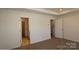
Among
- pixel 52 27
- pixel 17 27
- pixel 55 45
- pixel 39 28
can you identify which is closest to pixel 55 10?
pixel 52 27

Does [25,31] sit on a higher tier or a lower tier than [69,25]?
lower

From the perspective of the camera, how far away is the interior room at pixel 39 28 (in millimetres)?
2141

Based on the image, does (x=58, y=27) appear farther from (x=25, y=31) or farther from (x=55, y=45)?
(x=25, y=31)

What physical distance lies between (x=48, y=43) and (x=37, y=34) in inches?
10.8

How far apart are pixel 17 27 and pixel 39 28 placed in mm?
423

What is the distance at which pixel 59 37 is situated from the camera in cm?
224

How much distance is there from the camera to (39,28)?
2250mm

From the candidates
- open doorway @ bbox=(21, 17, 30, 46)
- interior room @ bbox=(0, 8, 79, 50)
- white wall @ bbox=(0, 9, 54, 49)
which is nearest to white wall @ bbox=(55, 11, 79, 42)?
interior room @ bbox=(0, 8, 79, 50)

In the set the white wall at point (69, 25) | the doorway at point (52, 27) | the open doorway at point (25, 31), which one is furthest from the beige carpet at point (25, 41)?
the white wall at point (69, 25)

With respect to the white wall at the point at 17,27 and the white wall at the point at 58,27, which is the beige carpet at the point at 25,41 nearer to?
the white wall at the point at 17,27

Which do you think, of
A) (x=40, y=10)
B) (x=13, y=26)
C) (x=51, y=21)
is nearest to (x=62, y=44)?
(x=51, y=21)

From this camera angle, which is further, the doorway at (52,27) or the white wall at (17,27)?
the doorway at (52,27)

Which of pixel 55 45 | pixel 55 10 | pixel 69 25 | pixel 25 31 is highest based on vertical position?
pixel 55 10
